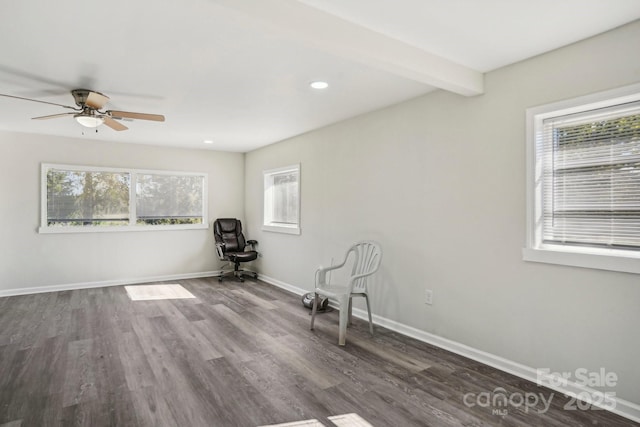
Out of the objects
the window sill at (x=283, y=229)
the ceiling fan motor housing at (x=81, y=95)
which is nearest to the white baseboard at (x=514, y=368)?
the window sill at (x=283, y=229)

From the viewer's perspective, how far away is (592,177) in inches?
92.4

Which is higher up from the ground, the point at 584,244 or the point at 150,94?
the point at 150,94

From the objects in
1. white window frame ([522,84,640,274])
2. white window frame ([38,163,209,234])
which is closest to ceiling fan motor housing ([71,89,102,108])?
white window frame ([38,163,209,234])

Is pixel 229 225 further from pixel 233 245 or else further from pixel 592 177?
pixel 592 177

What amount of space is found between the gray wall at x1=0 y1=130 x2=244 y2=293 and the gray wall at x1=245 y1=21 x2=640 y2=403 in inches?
121

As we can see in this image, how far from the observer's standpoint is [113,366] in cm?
281

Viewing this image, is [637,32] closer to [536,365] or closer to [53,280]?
[536,365]

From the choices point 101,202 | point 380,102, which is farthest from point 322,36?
point 101,202

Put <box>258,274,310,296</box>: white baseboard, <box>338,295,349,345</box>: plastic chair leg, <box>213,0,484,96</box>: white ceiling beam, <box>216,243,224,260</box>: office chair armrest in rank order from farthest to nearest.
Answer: <box>216,243,224,260</box>: office chair armrest, <box>258,274,310,296</box>: white baseboard, <box>338,295,349,345</box>: plastic chair leg, <box>213,0,484,96</box>: white ceiling beam

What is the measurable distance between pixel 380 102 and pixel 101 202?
4749 mm

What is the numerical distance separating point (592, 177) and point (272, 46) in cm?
233

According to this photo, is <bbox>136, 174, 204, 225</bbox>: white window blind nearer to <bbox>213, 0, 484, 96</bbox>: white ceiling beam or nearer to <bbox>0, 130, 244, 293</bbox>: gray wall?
<bbox>0, 130, 244, 293</bbox>: gray wall

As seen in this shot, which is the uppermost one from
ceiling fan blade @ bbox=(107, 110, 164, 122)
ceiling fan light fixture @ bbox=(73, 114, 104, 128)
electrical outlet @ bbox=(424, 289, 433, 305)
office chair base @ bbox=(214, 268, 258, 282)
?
ceiling fan blade @ bbox=(107, 110, 164, 122)

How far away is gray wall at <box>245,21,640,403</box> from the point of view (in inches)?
88.1
